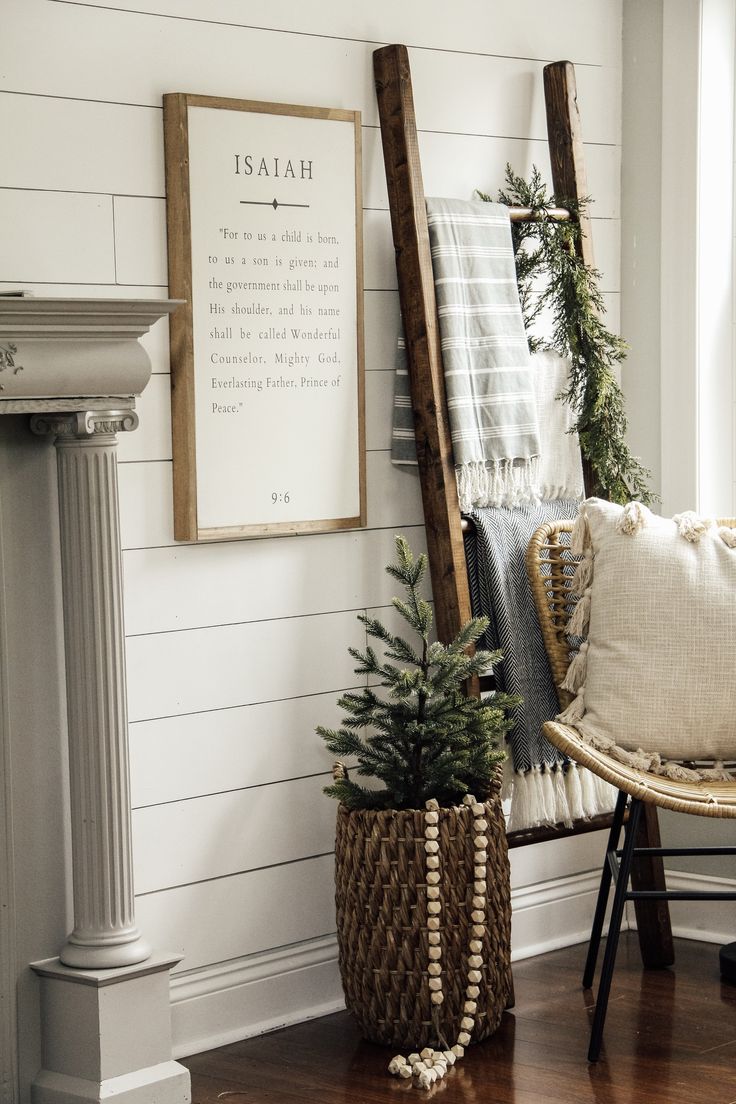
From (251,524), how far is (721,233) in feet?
4.36

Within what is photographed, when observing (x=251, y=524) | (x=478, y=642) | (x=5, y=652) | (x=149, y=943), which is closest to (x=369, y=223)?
(x=251, y=524)

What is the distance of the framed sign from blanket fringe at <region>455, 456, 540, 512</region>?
200 millimetres

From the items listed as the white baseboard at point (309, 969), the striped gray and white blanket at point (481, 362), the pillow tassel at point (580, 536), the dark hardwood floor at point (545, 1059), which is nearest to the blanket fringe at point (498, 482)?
the striped gray and white blanket at point (481, 362)

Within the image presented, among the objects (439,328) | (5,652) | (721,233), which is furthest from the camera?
(721,233)

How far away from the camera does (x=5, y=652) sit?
221 cm

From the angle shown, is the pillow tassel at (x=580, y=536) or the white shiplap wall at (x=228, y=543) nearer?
the white shiplap wall at (x=228, y=543)

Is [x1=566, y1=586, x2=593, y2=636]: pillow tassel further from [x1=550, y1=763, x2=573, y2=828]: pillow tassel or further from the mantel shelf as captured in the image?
the mantel shelf

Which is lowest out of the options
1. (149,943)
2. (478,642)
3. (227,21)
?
(149,943)

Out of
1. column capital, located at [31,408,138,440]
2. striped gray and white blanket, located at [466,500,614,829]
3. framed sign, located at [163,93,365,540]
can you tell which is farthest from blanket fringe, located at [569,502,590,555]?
column capital, located at [31,408,138,440]

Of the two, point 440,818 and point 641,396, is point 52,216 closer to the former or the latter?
point 440,818

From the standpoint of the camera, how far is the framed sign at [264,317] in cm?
243

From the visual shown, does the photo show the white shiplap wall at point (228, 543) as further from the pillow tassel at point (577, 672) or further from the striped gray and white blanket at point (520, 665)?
the pillow tassel at point (577, 672)

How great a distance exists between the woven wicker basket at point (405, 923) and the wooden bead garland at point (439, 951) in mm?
15

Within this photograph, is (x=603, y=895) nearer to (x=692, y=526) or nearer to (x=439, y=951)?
(x=439, y=951)
